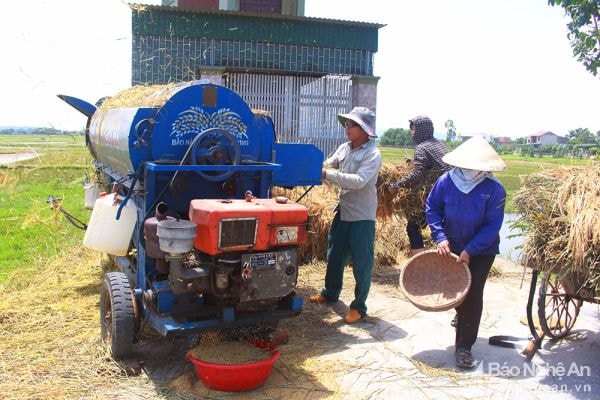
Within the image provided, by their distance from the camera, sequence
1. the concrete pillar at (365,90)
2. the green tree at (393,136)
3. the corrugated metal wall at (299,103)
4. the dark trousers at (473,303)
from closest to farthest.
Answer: the dark trousers at (473,303)
the corrugated metal wall at (299,103)
the concrete pillar at (365,90)
the green tree at (393,136)

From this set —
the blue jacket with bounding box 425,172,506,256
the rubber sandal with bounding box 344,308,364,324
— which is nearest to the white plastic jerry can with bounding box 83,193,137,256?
the rubber sandal with bounding box 344,308,364,324

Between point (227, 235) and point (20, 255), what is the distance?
590 centimetres

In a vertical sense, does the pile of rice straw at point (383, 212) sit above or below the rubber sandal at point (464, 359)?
above

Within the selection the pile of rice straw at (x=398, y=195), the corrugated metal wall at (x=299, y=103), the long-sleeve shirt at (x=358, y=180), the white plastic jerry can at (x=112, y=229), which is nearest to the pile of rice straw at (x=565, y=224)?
the long-sleeve shirt at (x=358, y=180)

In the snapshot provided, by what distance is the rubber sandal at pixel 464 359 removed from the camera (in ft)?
15.2

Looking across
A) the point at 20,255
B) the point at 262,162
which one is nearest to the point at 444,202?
the point at 262,162

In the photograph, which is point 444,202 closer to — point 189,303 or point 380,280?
point 189,303

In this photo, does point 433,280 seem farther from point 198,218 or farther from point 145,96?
point 145,96

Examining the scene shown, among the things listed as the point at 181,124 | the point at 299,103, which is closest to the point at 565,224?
the point at 181,124

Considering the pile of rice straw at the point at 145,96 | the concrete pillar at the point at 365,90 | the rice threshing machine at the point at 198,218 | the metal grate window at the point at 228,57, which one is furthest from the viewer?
the concrete pillar at the point at 365,90

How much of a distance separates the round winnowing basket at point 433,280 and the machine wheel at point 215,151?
5.45ft

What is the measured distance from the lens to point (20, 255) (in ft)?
28.2

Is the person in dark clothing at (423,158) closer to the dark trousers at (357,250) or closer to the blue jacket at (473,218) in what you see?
the dark trousers at (357,250)

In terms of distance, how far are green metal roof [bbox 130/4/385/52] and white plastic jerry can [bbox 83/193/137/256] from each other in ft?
38.9
